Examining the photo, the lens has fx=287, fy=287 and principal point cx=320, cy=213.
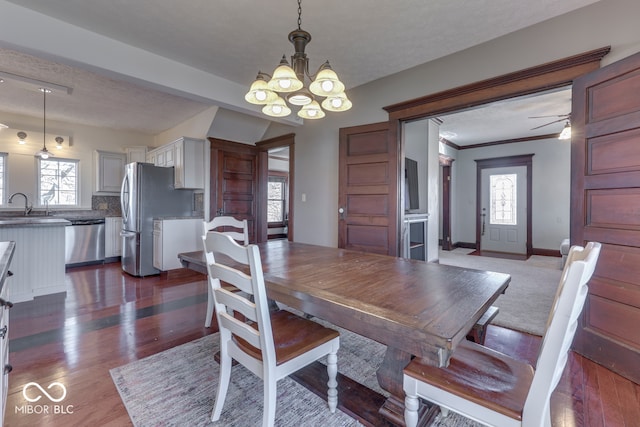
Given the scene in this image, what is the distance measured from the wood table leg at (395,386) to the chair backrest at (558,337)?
504mm

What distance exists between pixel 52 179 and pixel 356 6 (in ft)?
19.2

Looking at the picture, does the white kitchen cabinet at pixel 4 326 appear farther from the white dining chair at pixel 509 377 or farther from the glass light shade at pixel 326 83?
the glass light shade at pixel 326 83

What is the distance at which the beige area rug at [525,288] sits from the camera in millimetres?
2676

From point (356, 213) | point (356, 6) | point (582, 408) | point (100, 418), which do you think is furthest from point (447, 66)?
point (100, 418)

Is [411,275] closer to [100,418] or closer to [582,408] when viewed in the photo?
[582,408]

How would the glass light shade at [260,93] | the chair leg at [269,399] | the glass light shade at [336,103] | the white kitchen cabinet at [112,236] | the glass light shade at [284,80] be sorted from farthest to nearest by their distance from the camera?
1. the white kitchen cabinet at [112,236]
2. the glass light shade at [336,103]
3. the glass light shade at [260,93]
4. the glass light shade at [284,80]
5. the chair leg at [269,399]

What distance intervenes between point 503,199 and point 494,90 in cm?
503

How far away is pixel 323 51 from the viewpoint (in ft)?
9.05

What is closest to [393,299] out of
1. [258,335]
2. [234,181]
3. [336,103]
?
[258,335]

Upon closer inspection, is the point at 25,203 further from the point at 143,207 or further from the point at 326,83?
the point at 326,83

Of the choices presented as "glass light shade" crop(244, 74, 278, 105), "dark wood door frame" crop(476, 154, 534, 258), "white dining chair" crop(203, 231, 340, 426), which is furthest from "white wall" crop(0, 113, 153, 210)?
"dark wood door frame" crop(476, 154, 534, 258)

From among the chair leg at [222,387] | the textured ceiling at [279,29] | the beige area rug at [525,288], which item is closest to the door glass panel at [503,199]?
the beige area rug at [525,288]

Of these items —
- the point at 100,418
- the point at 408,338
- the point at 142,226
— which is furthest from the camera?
the point at 142,226

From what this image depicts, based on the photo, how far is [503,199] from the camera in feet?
22.0
